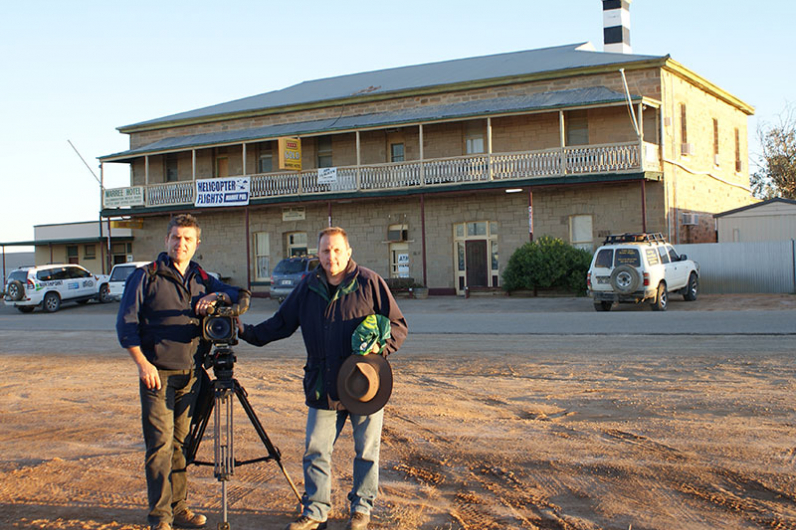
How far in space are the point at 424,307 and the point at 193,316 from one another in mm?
19381

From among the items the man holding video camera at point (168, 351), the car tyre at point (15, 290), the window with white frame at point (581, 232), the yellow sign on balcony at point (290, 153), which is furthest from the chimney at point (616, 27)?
→ the man holding video camera at point (168, 351)

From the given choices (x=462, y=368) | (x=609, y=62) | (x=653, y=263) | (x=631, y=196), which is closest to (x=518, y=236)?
(x=631, y=196)

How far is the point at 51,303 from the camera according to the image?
1169 inches

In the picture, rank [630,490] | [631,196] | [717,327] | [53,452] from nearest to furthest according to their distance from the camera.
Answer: [630,490] < [53,452] < [717,327] < [631,196]

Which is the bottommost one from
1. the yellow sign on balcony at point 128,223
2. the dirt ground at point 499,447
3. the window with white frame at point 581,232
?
the dirt ground at point 499,447

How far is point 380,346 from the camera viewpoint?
499cm

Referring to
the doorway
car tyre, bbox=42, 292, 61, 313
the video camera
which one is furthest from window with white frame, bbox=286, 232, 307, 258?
the video camera

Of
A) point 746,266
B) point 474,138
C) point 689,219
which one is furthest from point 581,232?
point 474,138

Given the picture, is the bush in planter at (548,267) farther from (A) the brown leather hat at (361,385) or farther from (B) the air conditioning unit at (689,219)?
(A) the brown leather hat at (361,385)

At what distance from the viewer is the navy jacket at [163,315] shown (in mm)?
4930

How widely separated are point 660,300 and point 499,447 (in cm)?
1450

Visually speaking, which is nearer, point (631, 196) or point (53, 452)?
point (53, 452)

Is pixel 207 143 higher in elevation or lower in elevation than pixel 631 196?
higher

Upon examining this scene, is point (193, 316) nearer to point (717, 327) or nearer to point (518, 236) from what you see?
point (717, 327)
